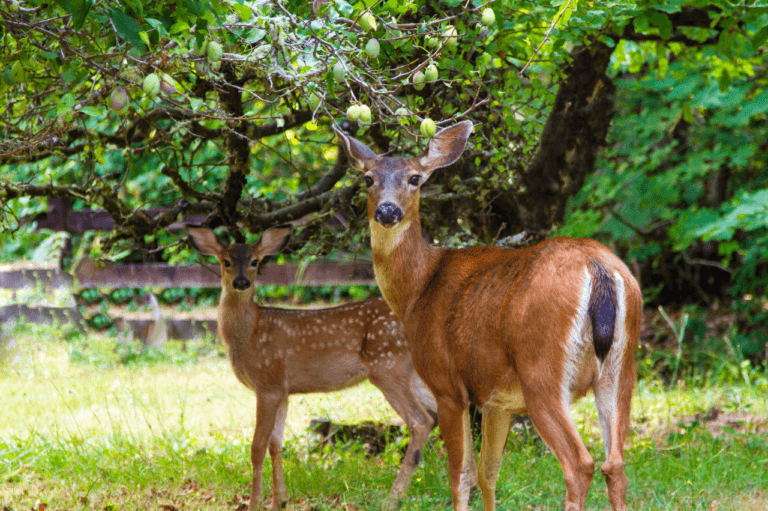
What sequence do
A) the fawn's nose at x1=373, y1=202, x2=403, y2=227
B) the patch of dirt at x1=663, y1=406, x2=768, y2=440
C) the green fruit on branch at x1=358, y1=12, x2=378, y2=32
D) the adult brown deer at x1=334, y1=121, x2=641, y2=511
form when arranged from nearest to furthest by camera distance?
the green fruit on branch at x1=358, y1=12, x2=378, y2=32 < the adult brown deer at x1=334, y1=121, x2=641, y2=511 < the fawn's nose at x1=373, y1=202, x2=403, y2=227 < the patch of dirt at x1=663, y1=406, x2=768, y2=440

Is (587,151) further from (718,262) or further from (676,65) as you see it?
(718,262)

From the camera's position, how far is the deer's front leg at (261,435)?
4.21 meters

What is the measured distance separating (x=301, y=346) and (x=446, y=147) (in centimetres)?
174

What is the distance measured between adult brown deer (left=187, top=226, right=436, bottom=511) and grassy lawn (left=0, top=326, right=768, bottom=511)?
41 centimetres

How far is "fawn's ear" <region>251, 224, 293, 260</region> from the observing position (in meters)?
4.62

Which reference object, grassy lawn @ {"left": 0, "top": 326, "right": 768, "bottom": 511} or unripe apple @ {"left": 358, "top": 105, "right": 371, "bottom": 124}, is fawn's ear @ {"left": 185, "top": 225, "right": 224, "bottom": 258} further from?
unripe apple @ {"left": 358, "top": 105, "right": 371, "bottom": 124}

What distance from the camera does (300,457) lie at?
5.12 m

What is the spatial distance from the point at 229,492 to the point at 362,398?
7.25ft

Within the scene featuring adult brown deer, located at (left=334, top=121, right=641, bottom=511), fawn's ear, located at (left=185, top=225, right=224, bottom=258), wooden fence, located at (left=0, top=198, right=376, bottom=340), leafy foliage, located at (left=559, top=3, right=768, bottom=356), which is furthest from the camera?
wooden fence, located at (left=0, top=198, right=376, bottom=340)

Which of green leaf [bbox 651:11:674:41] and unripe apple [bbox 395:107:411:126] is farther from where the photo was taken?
green leaf [bbox 651:11:674:41]

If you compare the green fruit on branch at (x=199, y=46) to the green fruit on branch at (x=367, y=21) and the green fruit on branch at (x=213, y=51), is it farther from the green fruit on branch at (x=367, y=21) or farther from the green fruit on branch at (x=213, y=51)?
the green fruit on branch at (x=367, y=21)

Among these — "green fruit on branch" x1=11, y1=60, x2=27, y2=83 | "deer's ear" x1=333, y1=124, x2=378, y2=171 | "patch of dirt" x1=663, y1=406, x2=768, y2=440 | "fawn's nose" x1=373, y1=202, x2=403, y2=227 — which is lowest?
"patch of dirt" x1=663, y1=406, x2=768, y2=440

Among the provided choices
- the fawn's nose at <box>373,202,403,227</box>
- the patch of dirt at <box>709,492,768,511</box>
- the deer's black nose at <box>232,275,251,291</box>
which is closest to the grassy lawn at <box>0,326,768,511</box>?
the patch of dirt at <box>709,492,768,511</box>

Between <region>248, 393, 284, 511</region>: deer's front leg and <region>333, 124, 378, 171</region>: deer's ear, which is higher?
<region>333, 124, 378, 171</region>: deer's ear
